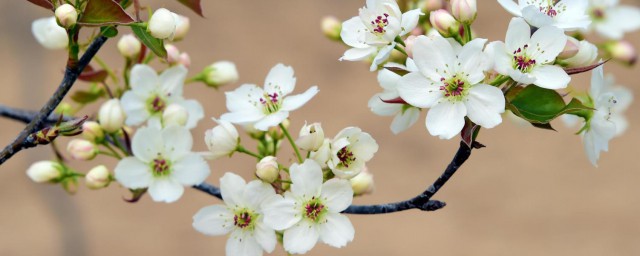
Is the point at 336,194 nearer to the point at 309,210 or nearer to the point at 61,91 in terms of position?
the point at 309,210

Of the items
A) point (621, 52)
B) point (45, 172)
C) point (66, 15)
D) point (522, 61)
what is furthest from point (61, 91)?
point (621, 52)

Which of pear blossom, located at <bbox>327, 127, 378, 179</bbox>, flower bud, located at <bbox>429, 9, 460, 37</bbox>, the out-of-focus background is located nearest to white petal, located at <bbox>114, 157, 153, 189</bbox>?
pear blossom, located at <bbox>327, 127, 378, 179</bbox>

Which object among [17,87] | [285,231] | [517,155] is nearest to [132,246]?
[17,87]

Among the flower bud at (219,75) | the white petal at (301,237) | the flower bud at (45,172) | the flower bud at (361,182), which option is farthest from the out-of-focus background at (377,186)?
the white petal at (301,237)

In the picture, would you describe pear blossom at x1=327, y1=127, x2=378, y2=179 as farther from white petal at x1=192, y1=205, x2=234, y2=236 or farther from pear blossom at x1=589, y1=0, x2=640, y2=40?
pear blossom at x1=589, y1=0, x2=640, y2=40

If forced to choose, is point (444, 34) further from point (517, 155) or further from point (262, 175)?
point (517, 155)

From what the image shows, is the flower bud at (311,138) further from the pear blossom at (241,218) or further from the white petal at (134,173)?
the white petal at (134,173)
